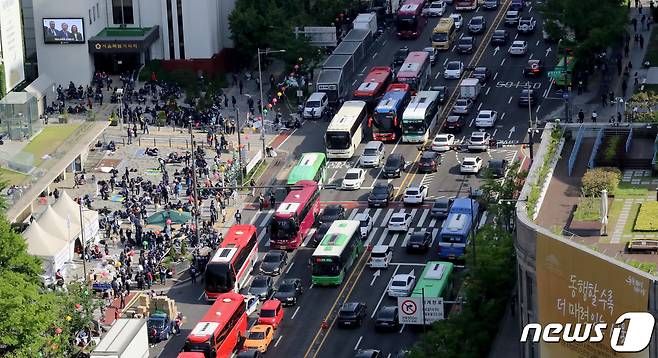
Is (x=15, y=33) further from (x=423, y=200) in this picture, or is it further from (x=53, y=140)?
(x=423, y=200)

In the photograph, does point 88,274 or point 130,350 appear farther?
point 88,274

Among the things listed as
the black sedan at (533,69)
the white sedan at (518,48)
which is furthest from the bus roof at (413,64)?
the black sedan at (533,69)

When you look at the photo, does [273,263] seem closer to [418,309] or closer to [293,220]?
[293,220]

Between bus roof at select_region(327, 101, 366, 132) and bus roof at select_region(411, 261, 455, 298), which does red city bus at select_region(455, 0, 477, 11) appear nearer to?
bus roof at select_region(327, 101, 366, 132)

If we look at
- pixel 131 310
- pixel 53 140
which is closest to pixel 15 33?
pixel 53 140

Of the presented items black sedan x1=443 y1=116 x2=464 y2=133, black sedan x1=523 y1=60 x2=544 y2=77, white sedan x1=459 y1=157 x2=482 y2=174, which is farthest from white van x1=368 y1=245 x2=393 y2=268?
black sedan x1=523 y1=60 x2=544 y2=77

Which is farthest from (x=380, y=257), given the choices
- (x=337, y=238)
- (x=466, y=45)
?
(x=466, y=45)

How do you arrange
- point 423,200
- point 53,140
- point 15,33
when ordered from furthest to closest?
1. point 15,33
2. point 53,140
3. point 423,200
